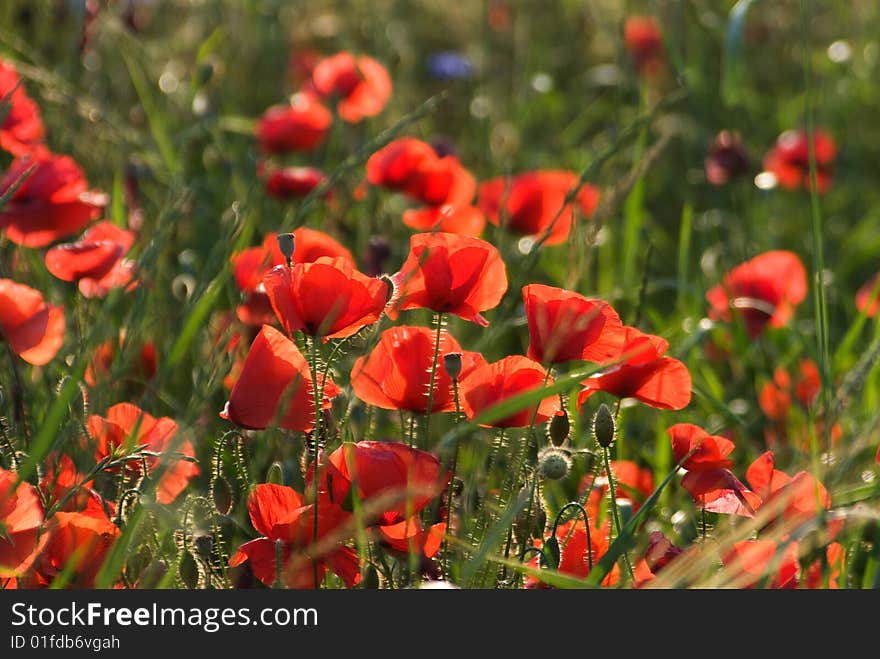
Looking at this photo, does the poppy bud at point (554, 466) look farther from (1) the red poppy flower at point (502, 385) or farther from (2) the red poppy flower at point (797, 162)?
(2) the red poppy flower at point (797, 162)

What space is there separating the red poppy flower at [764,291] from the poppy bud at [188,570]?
106 cm

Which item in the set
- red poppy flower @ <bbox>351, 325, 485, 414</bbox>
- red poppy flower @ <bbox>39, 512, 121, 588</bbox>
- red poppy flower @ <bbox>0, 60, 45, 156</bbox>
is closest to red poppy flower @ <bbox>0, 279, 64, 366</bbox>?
red poppy flower @ <bbox>39, 512, 121, 588</bbox>

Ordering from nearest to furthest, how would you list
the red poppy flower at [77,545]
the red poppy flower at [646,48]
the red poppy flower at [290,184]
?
the red poppy flower at [77,545], the red poppy flower at [290,184], the red poppy flower at [646,48]

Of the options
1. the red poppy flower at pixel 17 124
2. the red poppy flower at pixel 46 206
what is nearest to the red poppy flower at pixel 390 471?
the red poppy flower at pixel 46 206

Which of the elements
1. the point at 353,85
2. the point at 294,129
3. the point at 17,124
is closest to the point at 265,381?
the point at 17,124

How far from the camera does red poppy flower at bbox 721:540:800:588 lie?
36.4 inches

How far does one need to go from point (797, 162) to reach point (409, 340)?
72.1 inches

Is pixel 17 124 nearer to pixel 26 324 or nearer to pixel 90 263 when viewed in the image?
pixel 90 263

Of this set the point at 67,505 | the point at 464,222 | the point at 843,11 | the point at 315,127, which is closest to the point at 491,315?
the point at 464,222

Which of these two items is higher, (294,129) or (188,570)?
(294,129)

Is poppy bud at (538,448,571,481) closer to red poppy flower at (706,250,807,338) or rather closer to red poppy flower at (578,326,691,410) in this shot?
red poppy flower at (578,326,691,410)

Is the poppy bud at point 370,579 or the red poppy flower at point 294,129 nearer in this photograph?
the poppy bud at point 370,579

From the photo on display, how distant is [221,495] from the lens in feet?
4.05

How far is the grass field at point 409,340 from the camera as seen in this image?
108 centimetres
